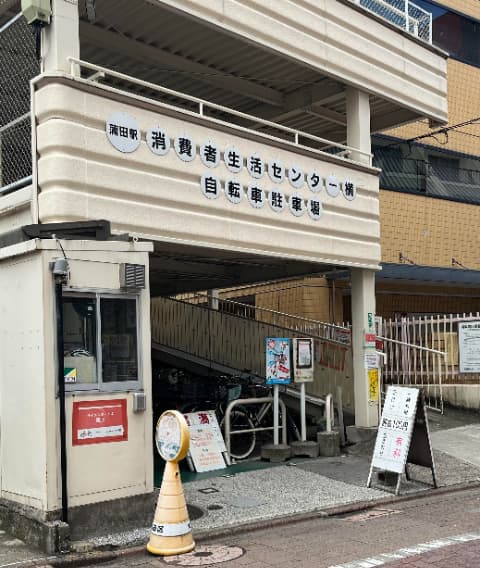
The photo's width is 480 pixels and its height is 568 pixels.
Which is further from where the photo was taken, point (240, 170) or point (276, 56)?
point (276, 56)

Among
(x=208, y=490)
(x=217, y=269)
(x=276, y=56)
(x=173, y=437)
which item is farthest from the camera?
(x=217, y=269)

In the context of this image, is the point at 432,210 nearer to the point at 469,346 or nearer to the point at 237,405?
the point at 469,346

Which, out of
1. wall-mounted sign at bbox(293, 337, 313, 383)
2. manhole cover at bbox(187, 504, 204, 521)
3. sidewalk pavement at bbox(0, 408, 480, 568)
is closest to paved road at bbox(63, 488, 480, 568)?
sidewalk pavement at bbox(0, 408, 480, 568)

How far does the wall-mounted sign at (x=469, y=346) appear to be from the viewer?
15.0 m

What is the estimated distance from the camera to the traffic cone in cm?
682

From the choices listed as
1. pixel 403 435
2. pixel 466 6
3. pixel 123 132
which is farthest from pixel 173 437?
pixel 466 6

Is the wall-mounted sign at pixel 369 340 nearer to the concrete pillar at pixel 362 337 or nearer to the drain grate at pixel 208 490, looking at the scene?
the concrete pillar at pixel 362 337

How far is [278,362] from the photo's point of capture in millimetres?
11781

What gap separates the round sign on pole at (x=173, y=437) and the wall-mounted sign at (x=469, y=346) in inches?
375

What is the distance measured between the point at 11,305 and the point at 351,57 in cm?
763

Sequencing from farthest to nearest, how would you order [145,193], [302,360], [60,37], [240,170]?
[302,360] → [240,170] → [145,193] → [60,37]

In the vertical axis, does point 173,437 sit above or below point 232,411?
above

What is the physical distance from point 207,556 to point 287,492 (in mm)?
2806

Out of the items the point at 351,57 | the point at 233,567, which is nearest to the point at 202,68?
the point at 351,57
